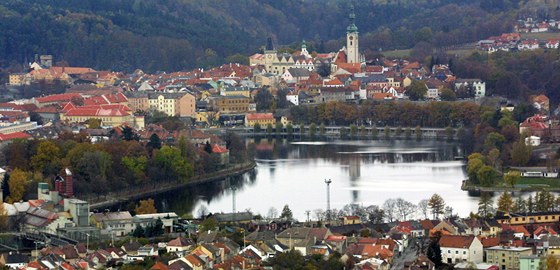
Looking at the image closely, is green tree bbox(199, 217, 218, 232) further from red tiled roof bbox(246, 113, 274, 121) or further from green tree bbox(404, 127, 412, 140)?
red tiled roof bbox(246, 113, 274, 121)

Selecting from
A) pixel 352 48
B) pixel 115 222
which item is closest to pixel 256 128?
pixel 352 48

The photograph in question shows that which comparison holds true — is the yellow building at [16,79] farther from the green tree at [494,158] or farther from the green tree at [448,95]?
the green tree at [494,158]

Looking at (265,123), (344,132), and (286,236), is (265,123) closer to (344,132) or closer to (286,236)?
(344,132)

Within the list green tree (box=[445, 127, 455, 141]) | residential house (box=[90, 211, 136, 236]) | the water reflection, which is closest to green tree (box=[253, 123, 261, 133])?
the water reflection

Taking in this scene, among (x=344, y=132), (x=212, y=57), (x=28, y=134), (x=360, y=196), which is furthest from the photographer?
(x=212, y=57)

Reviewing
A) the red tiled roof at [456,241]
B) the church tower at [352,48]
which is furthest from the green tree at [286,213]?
the church tower at [352,48]

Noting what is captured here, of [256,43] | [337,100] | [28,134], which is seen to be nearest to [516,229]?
[28,134]

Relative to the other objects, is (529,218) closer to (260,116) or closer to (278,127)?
(278,127)
